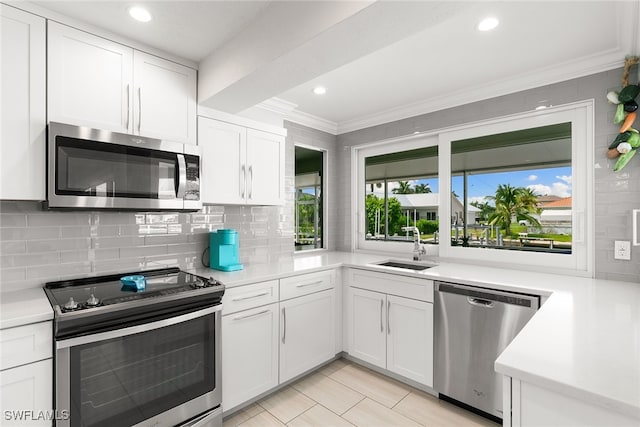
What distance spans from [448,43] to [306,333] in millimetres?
2352

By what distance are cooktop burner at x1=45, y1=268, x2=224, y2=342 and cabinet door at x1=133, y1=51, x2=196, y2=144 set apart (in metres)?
0.95

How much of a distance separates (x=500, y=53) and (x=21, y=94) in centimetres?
280

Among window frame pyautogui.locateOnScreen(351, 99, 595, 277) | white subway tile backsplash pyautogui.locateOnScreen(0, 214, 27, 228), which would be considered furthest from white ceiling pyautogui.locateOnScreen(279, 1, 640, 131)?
white subway tile backsplash pyautogui.locateOnScreen(0, 214, 27, 228)

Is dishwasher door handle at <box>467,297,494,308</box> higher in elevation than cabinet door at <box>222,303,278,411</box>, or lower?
higher

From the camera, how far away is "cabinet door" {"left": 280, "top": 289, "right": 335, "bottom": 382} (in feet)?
7.95

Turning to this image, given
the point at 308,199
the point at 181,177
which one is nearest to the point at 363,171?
the point at 308,199

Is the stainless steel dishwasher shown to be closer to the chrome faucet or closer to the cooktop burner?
the chrome faucet

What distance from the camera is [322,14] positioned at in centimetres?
141

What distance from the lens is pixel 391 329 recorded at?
2582 mm

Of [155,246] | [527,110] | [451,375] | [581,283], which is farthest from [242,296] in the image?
[527,110]

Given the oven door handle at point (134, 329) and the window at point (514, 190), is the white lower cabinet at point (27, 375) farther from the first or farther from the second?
the window at point (514, 190)

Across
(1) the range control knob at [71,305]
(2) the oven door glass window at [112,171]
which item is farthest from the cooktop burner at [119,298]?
A: (2) the oven door glass window at [112,171]

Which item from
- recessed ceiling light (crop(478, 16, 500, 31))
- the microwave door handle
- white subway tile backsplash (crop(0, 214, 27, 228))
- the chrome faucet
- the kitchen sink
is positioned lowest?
the kitchen sink

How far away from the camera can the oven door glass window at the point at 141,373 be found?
145 centimetres
